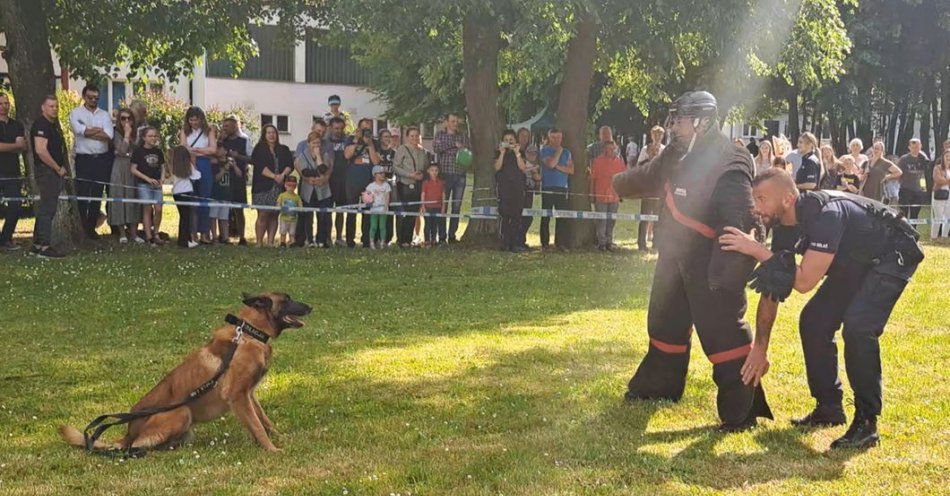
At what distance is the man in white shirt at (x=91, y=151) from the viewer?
15.3 m

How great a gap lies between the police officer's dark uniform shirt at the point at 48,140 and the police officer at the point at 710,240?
1025 cm

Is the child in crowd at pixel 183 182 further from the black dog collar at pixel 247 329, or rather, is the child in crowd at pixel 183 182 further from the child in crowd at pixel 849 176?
the child in crowd at pixel 849 176

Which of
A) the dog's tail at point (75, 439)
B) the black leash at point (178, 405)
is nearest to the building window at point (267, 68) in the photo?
the black leash at point (178, 405)

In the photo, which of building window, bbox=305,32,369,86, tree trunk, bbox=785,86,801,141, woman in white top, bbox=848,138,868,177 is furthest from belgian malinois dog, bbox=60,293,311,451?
building window, bbox=305,32,369,86

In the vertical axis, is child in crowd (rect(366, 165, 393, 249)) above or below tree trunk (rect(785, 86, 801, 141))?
below

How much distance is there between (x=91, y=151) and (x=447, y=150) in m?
5.53

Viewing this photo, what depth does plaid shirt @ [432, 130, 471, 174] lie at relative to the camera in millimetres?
17469

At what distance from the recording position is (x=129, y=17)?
1606 centimetres

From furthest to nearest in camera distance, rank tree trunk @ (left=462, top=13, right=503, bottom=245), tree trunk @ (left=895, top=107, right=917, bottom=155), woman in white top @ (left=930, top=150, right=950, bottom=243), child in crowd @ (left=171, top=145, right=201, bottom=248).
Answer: tree trunk @ (left=895, top=107, right=917, bottom=155)
woman in white top @ (left=930, top=150, right=950, bottom=243)
tree trunk @ (left=462, top=13, right=503, bottom=245)
child in crowd @ (left=171, top=145, right=201, bottom=248)

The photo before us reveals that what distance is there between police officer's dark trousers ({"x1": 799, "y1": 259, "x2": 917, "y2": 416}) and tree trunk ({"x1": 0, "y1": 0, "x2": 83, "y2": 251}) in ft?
38.0

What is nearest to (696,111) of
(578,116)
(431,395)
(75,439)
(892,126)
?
(431,395)

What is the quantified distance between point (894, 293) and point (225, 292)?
312 inches

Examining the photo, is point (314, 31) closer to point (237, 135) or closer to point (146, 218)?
point (237, 135)

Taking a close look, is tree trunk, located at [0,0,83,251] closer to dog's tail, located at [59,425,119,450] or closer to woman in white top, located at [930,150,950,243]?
dog's tail, located at [59,425,119,450]
